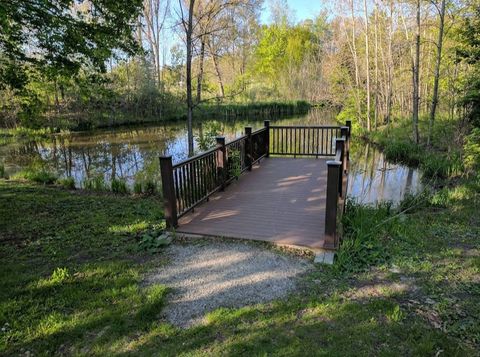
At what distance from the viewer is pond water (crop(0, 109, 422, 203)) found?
758cm

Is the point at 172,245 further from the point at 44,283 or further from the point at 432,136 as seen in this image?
the point at 432,136

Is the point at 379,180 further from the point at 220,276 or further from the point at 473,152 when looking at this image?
the point at 220,276

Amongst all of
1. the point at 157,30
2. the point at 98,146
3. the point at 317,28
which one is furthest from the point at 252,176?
the point at 317,28

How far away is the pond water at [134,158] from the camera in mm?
7582

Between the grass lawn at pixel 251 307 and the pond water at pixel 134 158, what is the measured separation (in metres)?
3.37

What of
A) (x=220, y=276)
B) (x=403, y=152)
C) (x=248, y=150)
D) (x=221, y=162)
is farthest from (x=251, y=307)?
(x=403, y=152)

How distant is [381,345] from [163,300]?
5.46 ft

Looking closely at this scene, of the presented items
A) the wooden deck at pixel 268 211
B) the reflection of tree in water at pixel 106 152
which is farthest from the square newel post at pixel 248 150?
the reflection of tree in water at pixel 106 152

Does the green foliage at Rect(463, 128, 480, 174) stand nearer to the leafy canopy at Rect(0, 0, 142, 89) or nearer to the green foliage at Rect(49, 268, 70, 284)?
the leafy canopy at Rect(0, 0, 142, 89)

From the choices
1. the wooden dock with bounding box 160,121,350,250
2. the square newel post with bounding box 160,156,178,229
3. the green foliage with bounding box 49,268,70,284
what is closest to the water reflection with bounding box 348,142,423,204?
the wooden dock with bounding box 160,121,350,250

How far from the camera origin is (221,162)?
17.8ft

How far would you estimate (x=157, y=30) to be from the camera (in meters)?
25.7

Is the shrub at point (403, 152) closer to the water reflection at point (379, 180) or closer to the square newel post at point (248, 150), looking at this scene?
the water reflection at point (379, 180)

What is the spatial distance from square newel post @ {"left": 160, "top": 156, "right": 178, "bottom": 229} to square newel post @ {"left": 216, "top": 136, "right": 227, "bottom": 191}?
152cm
